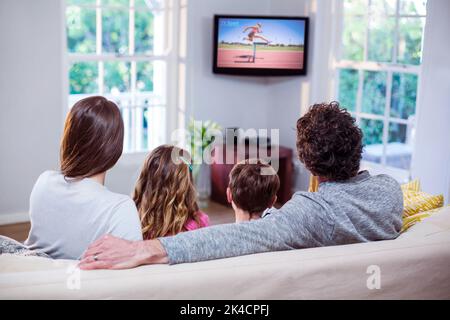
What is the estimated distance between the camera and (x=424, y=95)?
4863 mm

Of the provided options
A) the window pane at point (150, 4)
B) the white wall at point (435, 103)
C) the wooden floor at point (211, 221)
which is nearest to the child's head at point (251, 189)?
the white wall at point (435, 103)

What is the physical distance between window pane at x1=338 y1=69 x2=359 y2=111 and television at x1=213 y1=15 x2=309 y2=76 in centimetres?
38

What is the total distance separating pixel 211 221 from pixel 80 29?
6.66ft

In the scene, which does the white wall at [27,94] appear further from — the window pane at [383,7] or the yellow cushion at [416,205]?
the yellow cushion at [416,205]

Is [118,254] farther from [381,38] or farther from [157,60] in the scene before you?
[157,60]

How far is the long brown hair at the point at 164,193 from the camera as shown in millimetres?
2668

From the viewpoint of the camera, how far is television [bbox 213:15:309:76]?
19.8ft

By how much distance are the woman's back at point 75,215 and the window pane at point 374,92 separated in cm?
395

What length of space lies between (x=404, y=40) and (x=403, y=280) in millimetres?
3752

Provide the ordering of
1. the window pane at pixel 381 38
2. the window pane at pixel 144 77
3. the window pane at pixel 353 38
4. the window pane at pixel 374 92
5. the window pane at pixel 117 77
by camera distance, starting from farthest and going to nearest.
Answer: the window pane at pixel 144 77
the window pane at pixel 117 77
the window pane at pixel 353 38
the window pane at pixel 374 92
the window pane at pixel 381 38

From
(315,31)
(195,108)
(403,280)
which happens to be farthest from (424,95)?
(403,280)

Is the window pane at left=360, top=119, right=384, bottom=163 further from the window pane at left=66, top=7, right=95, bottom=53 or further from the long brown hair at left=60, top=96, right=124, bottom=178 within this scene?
the long brown hair at left=60, top=96, right=124, bottom=178

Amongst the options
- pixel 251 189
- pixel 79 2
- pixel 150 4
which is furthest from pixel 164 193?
pixel 150 4
